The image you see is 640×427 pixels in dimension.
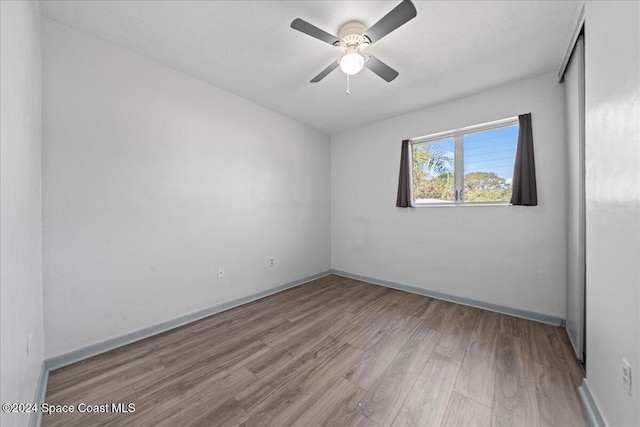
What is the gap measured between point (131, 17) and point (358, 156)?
9.89ft

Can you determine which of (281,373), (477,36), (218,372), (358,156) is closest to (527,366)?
(281,373)

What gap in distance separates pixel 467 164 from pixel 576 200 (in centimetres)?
115

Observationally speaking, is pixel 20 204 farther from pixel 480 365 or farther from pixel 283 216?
pixel 480 365

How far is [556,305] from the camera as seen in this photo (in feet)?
7.28

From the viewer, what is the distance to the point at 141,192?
6.72 feet

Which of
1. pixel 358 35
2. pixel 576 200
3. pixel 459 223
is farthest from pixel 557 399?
pixel 358 35

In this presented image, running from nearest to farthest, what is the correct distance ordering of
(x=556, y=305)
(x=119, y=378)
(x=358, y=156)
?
(x=119, y=378)
(x=556, y=305)
(x=358, y=156)

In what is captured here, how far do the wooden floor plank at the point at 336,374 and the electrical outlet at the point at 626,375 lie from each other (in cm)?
46

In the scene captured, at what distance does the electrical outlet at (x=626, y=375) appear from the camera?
0.92m

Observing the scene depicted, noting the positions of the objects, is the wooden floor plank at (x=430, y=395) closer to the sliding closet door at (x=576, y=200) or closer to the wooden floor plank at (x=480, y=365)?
the wooden floor plank at (x=480, y=365)

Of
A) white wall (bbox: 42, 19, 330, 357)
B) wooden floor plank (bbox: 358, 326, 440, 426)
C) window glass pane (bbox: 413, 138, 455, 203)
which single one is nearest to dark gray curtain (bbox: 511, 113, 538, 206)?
window glass pane (bbox: 413, 138, 455, 203)

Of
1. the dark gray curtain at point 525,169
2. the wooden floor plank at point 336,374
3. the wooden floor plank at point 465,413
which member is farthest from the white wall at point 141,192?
the dark gray curtain at point 525,169

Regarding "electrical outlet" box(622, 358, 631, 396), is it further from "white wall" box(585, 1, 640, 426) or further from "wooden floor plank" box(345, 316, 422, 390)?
"wooden floor plank" box(345, 316, 422, 390)

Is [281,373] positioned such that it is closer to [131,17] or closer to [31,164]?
[31,164]
